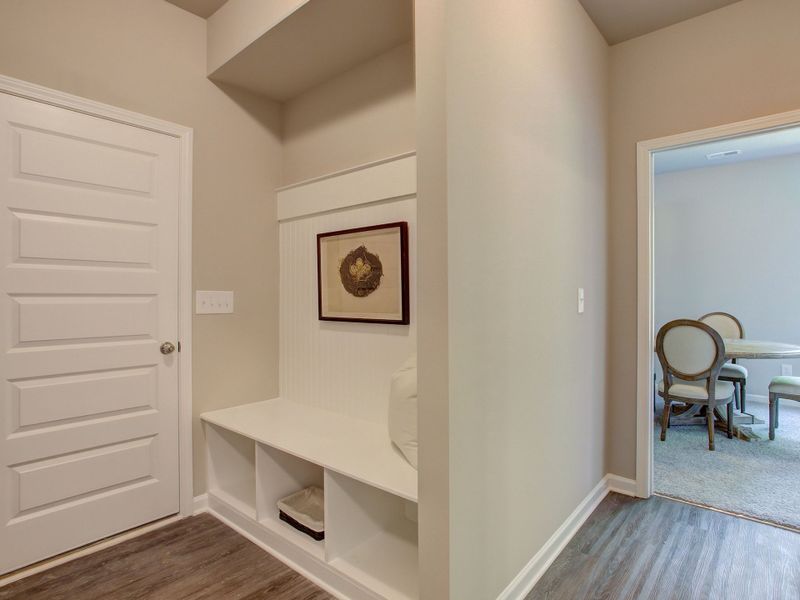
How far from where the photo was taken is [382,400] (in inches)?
89.1

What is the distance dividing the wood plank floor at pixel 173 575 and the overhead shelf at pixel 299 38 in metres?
2.41

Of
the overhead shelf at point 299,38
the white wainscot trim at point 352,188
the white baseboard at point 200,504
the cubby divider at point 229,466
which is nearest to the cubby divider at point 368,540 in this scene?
the cubby divider at point 229,466

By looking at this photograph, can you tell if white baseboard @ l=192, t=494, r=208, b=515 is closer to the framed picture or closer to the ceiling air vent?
the framed picture

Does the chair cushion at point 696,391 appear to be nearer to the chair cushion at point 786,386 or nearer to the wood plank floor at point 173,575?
the chair cushion at point 786,386

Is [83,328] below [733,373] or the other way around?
the other way around

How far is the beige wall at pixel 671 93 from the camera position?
207 centimetres

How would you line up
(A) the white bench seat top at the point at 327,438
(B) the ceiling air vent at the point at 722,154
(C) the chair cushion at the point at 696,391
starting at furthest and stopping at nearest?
(B) the ceiling air vent at the point at 722,154, (C) the chair cushion at the point at 696,391, (A) the white bench seat top at the point at 327,438

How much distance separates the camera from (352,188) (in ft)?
7.63

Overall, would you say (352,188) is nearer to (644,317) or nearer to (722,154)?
(644,317)

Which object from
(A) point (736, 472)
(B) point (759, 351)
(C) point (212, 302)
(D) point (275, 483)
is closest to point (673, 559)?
(A) point (736, 472)

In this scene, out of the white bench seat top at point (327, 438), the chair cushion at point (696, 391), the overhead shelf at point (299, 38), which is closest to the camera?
the white bench seat top at point (327, 438)

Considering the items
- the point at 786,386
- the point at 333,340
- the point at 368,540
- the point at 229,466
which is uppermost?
the point at 333,340

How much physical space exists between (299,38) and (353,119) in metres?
0.47

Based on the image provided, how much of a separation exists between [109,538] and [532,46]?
2902 mm
